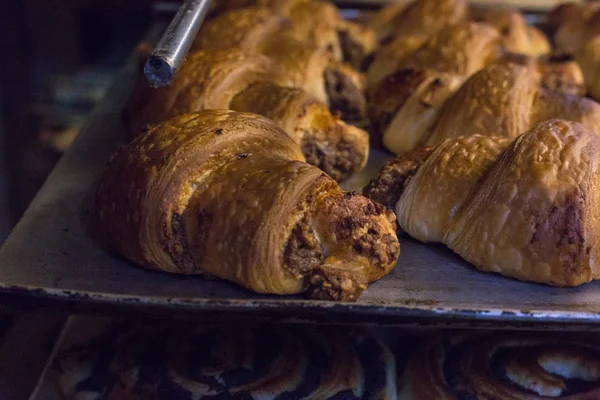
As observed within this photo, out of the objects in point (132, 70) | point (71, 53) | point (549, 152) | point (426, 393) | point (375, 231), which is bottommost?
point (71, 53)

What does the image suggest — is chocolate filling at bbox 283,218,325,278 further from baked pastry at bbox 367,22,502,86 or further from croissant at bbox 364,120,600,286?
baked pastry at bbox 367,22,502,86

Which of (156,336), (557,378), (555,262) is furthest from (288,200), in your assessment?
(557,378)

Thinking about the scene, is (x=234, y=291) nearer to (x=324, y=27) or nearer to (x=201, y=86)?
(x=201, y=86)

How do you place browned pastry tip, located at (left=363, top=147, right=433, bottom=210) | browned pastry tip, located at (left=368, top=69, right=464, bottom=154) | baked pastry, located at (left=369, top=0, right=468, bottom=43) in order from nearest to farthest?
browned pastry tip, located at (left=363, top=147, right=433, bottom=210), browned pastry tip, located at (left=368, top=69, right=464, bottom=154), baked pastry, located at (left=369, top=0, right=468, bottom=43)

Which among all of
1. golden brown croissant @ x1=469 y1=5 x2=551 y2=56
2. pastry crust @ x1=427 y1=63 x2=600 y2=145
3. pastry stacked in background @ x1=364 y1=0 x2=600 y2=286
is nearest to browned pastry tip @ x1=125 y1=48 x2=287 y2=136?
pastry stacked in background @ x1=364 y1=0 x2=600 y2=286

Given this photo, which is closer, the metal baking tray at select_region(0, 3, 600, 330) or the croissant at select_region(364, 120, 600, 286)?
the metal baking tray at select_region(0, 3, 600, 330)

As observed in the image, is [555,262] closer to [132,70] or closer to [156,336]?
[156,336]

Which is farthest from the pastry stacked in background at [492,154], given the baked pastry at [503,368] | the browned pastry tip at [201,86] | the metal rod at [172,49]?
the metal rod at [172,49]
